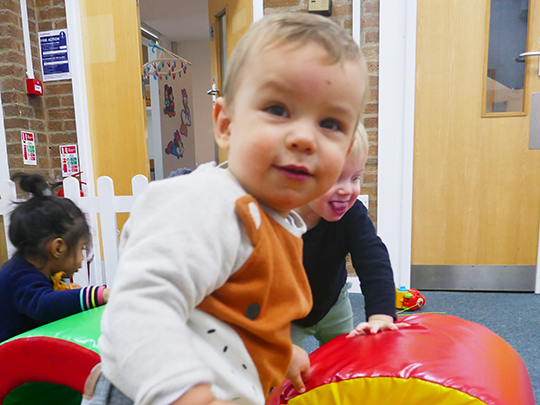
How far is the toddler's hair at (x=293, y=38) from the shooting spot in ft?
1.58

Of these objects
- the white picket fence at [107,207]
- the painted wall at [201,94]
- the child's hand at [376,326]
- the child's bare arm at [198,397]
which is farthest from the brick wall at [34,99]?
the painted wall at [201,94]

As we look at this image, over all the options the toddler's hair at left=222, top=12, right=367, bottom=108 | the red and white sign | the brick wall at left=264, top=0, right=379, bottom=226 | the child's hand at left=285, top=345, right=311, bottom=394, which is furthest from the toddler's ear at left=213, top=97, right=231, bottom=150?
the red and white sign

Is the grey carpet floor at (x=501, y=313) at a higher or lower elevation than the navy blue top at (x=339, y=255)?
lower

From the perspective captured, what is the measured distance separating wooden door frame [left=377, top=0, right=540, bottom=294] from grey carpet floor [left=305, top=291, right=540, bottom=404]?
24 centimetres

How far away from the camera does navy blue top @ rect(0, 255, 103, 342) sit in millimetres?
1125

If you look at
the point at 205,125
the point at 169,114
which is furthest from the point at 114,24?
the point at 205,125

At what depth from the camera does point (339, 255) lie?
1.11m

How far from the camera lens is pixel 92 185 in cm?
283

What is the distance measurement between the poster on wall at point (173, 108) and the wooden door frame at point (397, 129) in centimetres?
255

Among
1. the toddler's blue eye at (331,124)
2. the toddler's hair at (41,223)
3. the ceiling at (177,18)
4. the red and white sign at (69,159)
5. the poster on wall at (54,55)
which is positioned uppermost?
the ceiling at (177,18)

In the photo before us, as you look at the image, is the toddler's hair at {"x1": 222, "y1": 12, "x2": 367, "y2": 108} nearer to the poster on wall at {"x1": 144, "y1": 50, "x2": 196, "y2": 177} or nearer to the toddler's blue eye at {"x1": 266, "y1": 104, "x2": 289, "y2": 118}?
the toddler's blue eye at {"x1": 266, "y1": 104, "x2": 289, "y2": 118}

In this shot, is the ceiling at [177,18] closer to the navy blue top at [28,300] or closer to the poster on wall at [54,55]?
the poster on wall at [54,55]

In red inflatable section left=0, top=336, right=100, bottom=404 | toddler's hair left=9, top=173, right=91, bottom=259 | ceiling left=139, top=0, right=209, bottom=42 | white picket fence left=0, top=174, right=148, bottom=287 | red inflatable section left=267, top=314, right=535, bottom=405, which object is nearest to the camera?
red inflatable section left=267, top=314, right=535, bottom=405

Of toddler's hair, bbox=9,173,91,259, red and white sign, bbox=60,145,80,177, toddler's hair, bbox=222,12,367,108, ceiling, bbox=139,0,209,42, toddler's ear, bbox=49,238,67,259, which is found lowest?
toddler's ear, bbox=49,238,67,259
